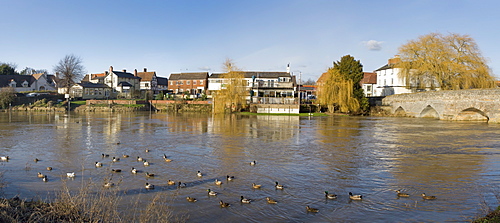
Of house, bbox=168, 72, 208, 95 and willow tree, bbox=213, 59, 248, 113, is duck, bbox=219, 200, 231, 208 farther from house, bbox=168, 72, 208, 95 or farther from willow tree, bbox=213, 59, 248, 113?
house, bbox=168, 72, 208, 95

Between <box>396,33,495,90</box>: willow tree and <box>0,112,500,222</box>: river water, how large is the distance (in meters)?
30.3

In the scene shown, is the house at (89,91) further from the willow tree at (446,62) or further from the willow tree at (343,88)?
the willow tree at (446,62)

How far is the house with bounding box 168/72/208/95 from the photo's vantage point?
89.9m

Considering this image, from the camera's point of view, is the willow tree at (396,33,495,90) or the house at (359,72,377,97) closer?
the willow tree at (396,33,495,90)

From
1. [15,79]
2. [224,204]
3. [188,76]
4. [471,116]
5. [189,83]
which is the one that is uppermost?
[188,76]

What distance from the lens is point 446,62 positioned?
55.9 m

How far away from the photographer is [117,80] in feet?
305

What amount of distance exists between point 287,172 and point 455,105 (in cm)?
4120

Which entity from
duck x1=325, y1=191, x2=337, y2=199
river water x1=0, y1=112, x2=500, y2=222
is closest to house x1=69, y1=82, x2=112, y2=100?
river water x1=0, y1=112, x2=500, y2=222

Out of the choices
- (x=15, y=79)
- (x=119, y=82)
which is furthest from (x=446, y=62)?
(x=15, y=79)

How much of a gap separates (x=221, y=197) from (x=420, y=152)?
1618 cm

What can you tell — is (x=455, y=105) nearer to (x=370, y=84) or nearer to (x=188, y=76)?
(x=370, y=84)

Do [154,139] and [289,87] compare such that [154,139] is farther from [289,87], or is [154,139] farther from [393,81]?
[393,81]

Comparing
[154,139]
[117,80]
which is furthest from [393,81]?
[117,80]
